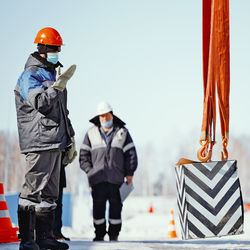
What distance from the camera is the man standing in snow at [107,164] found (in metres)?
7.21

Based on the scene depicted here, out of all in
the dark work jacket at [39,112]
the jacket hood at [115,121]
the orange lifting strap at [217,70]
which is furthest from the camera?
the jacket hood at [115,121]

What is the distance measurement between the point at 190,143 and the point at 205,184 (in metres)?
66.1

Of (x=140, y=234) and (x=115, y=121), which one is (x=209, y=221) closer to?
(x=115, y=121)

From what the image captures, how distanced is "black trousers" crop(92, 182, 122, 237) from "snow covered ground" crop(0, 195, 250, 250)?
1.02 feet

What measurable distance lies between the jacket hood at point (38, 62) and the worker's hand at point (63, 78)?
0.79 feet

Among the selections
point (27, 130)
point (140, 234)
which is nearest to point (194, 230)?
point (27, 130)

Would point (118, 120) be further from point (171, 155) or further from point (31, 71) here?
point (171, 155)

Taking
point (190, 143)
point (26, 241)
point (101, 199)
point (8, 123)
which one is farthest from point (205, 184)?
point (190, 143)

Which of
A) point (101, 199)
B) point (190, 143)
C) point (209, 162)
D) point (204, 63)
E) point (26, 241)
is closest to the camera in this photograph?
point (26, 241)

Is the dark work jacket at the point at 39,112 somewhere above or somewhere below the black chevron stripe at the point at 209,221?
above

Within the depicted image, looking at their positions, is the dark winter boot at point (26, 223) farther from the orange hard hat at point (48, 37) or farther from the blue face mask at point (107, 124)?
the blue face mask at point (107, 124)

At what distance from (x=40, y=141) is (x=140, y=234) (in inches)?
377

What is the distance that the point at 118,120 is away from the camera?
754 cm

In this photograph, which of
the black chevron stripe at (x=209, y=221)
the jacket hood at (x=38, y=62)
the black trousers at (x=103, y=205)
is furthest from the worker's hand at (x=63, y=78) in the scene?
the black trousers at (x=103, y=205)
